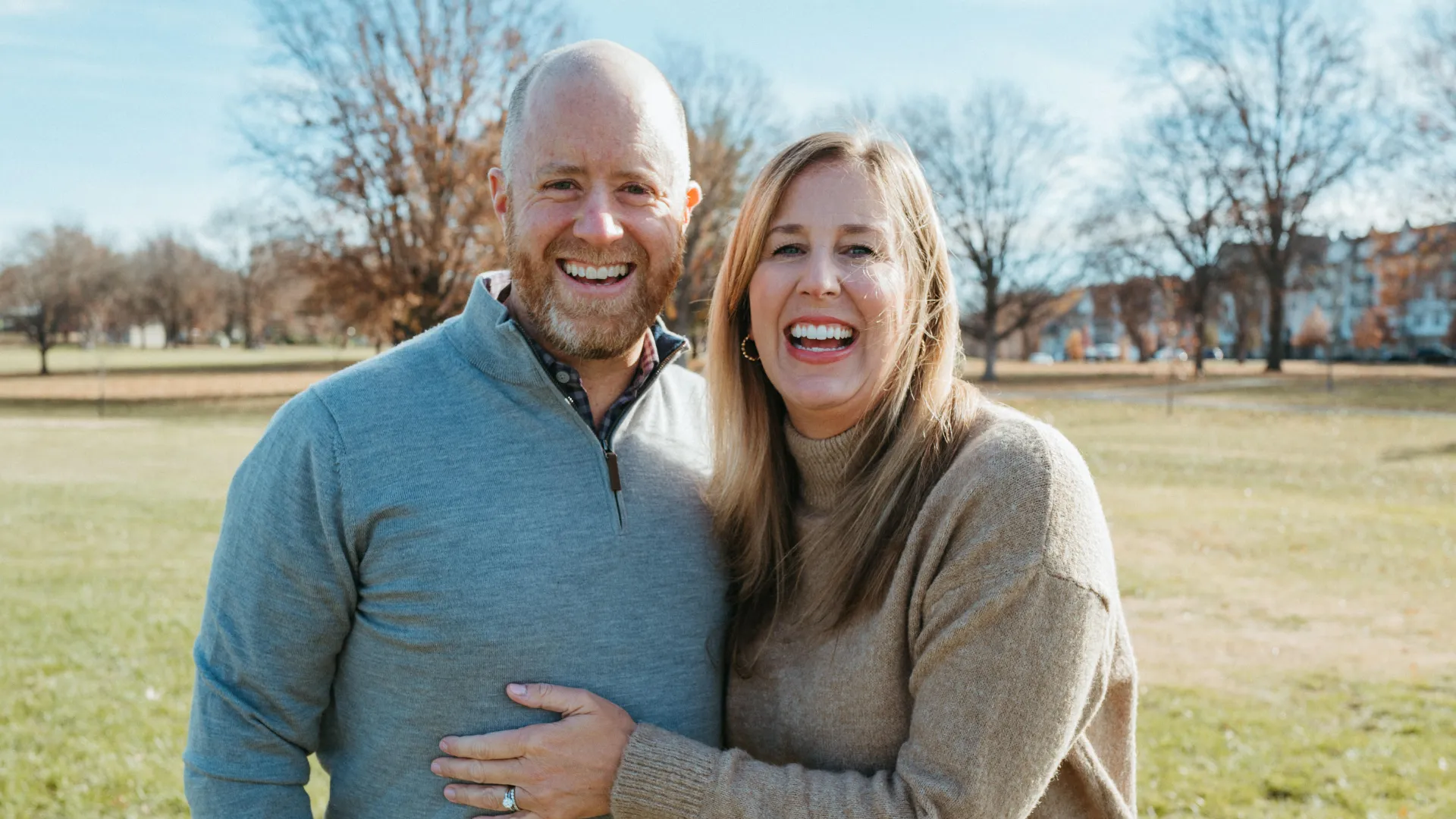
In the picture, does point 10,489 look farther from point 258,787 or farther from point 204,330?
point 204,330

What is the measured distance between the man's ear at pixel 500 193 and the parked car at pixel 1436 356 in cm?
7474

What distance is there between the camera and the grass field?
586 cm

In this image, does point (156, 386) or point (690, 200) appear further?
point (156, 386)

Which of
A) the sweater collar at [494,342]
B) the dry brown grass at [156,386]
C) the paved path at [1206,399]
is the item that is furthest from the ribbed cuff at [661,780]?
the dry brown grass at [156,386]

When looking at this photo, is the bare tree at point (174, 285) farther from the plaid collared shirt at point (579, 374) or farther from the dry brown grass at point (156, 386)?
the plaid collared shirt at point (579, 374)

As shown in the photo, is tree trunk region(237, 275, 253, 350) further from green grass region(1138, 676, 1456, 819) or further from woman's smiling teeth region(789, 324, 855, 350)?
woman's smiling teeth region(789, 324, 855, 350)

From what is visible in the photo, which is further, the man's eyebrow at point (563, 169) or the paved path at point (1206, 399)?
the paved path at point (1206, 399)

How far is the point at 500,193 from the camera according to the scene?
2984 millimetres

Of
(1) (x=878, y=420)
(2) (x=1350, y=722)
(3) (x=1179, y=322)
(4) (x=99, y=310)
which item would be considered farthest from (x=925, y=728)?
(4) (x=99, y=310)

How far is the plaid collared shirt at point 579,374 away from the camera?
2.72 metres

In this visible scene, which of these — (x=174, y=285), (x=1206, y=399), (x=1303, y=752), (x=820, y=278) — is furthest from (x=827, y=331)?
(x=174, y=285)

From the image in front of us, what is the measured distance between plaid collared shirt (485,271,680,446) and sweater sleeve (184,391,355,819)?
0.56 meters

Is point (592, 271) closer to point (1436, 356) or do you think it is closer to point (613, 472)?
point (613, 472)

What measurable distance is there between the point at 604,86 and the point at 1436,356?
79.7 metres
